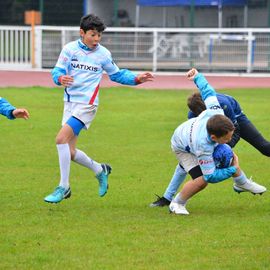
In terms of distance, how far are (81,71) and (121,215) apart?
1.61 metres

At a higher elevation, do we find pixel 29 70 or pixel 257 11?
pixel 257 11

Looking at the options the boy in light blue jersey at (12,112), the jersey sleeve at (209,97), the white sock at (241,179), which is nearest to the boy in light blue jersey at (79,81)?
the jersey sleeve at (209,97)

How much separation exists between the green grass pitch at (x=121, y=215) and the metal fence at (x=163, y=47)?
41.7 feet

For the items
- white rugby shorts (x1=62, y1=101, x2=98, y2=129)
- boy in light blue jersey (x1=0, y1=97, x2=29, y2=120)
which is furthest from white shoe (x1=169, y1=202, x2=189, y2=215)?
boy in light blue jersey (x1=0, y1=97, x2=29, y2=120)

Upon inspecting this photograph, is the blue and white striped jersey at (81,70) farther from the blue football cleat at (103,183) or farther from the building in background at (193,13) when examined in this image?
the building in background at (193,13)

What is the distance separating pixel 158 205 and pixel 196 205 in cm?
41

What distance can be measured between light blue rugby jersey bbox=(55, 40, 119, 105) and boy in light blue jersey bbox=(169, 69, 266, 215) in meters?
1.07

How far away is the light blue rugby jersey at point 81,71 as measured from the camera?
9.41 meters

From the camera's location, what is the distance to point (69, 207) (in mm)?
9281

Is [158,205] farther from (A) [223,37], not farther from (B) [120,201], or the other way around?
(A) [223,37]

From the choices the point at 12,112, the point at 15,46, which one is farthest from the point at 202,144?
the point at 15,46

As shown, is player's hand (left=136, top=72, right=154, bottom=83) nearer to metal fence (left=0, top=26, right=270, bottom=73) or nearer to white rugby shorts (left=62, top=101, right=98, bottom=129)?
white rugby shorts (left=62, top=101, right=98, bottom=129)

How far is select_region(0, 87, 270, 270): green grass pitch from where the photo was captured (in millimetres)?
7086

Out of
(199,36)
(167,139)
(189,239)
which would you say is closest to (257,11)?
(199,36)
